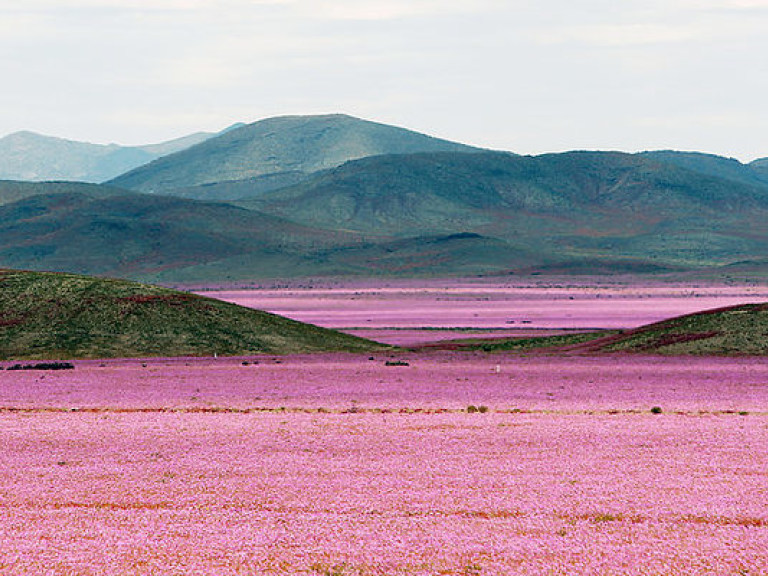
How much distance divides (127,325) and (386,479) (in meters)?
48.4

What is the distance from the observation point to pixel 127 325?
→ 69375 millimetres

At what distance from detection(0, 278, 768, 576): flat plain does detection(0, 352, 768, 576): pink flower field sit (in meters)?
0.07

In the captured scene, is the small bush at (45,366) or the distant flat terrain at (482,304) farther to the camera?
the distant flat terrain at (482,304)

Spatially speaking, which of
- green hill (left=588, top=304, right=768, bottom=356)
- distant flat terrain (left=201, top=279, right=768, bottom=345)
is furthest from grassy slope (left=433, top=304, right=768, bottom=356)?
distant flat terrain (left=201, top=279, right=768, bottom=345)

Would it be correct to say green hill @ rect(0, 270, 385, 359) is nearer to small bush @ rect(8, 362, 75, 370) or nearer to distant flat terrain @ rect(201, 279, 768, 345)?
small bush @ rect(8, 362, 75, 370)

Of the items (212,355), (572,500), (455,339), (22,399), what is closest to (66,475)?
(572,500)

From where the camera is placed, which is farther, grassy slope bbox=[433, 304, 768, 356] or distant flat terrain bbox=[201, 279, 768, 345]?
distant flat terrain bbox=[201, 279, 768, 345]

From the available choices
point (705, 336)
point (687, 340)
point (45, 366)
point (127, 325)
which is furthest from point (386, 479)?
point (127, 325)

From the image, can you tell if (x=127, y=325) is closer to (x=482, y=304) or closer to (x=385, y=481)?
(x=385, y=481)

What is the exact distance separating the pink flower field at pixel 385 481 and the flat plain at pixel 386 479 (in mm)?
66

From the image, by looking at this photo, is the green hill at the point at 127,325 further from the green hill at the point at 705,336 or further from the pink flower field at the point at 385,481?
the pink flower field at the point at 385,481

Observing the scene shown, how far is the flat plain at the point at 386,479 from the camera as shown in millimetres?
17406

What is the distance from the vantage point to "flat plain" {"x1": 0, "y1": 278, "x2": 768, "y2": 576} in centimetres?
1741

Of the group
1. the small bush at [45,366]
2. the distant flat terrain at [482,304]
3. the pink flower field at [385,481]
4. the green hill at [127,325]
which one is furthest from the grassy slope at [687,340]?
the small bush at [45,366]
